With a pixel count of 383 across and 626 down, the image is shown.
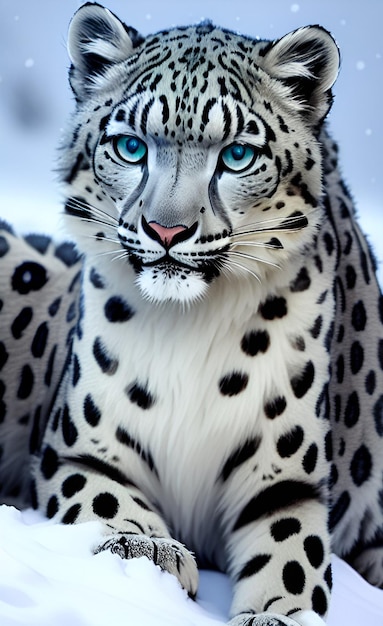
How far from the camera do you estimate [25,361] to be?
9.45 feet

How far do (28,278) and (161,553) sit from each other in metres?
1.11

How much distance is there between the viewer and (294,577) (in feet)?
7.16

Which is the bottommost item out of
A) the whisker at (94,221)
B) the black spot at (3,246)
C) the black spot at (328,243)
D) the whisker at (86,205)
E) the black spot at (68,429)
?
the black spot at (68,429)

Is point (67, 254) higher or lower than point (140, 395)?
higher

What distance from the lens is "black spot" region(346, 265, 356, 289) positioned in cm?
278

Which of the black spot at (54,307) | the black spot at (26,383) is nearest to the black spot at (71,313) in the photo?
the black spot at (54,307)

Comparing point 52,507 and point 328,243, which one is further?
point 328,243

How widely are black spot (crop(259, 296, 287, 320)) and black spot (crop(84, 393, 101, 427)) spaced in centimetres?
41

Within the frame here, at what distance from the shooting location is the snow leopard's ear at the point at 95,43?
7.70 feet

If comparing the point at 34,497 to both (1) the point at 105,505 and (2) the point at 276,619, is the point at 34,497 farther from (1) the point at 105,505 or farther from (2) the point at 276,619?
(2) the point at 276,619

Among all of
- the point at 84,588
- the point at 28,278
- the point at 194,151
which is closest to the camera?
the point at 84,588

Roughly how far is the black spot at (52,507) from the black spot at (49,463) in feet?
0.21

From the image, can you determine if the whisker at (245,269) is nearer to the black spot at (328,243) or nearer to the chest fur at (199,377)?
the chest fur at (199,377)

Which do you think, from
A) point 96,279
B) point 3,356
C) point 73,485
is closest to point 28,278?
point 3,356
